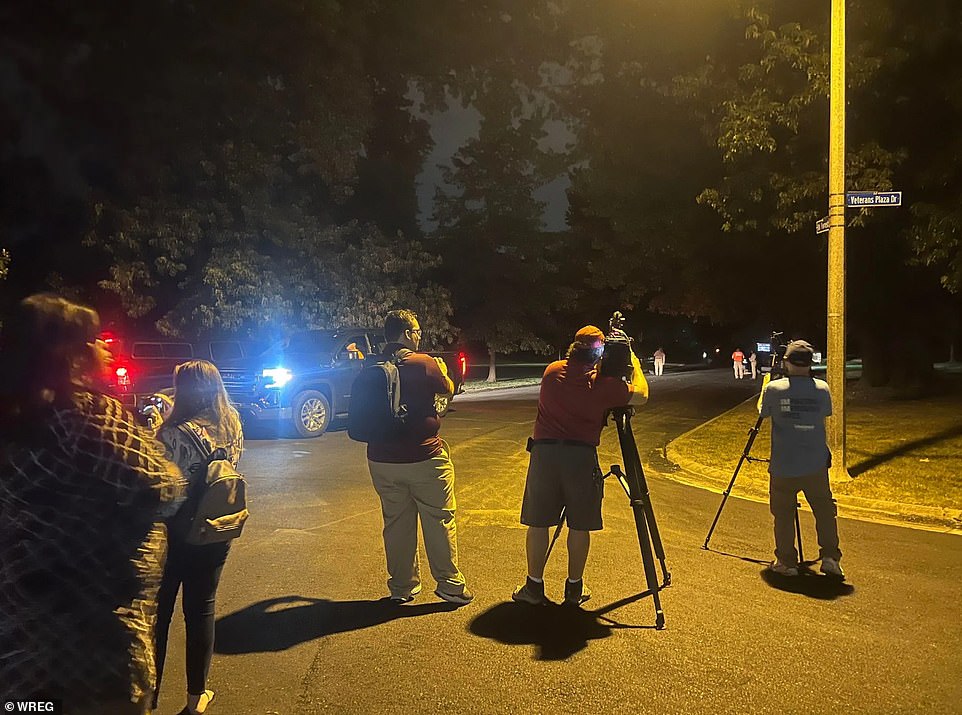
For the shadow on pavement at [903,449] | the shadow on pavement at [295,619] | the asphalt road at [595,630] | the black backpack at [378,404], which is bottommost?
the shadow on pavement at [903,449]

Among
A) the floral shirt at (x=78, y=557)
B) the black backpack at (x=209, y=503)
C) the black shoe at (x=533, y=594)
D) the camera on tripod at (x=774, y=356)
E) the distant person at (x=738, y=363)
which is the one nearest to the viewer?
the floral shirt at (x=78, y=557)

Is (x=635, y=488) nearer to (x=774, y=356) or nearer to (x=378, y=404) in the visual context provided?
(x=378, y=404)

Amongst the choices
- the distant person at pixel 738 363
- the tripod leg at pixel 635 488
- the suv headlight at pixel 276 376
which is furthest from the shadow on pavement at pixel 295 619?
the distant person at pixel 738 363

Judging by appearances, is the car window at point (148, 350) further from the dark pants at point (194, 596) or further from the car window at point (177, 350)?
the dark pants at point (194, 596)

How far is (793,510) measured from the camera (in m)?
5.98

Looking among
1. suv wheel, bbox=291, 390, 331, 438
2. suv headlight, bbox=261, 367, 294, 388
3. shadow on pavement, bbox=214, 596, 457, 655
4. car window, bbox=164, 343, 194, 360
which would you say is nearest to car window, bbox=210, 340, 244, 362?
car window, bbox=164, 343, 194, 360

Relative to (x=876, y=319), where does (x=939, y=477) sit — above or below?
below

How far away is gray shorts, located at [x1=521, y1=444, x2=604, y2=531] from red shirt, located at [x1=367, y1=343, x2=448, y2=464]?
71 centimetres

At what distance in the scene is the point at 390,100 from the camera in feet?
90.6

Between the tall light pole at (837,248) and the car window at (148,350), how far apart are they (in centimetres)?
1181

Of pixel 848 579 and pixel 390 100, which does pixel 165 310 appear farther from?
pixel 848 579

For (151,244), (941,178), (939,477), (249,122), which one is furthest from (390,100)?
(939,477)

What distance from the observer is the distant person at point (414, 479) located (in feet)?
17.1

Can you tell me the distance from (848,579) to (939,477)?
476 cm
